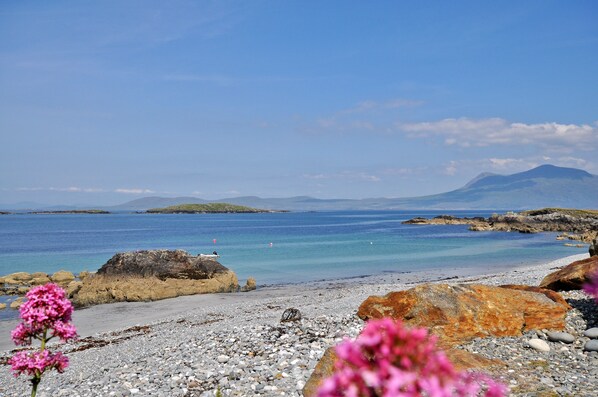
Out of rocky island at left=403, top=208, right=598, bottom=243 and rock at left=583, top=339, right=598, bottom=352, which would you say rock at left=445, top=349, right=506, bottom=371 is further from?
rocky island at left=403, top=208, right=598, bottom=243

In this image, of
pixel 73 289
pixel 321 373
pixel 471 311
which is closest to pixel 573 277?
pixel 471 311

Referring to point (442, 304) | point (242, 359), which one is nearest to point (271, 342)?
point (242, 359)

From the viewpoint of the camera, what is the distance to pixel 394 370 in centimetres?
240

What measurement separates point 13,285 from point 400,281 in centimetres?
3767

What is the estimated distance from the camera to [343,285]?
143 ft

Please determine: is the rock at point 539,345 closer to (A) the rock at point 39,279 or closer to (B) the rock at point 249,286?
(B) the rock at point 249,286

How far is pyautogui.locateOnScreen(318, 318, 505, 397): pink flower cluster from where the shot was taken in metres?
2.41

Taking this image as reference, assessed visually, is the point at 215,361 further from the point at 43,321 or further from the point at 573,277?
the point at 573,277

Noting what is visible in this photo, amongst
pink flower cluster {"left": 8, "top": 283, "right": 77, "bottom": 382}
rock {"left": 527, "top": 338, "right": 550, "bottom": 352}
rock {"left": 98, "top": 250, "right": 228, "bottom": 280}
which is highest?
pink flower cluster {"left": 8, "top": 283, "right": 77, "bottom": 382}

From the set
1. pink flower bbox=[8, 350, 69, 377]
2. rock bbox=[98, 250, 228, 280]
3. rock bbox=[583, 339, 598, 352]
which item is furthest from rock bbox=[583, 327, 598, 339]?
rock bbox=[98, 250, 228, 280]

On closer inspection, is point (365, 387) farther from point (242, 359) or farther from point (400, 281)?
point (400, 281)

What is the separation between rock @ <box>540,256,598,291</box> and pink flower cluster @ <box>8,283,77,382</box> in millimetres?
20815

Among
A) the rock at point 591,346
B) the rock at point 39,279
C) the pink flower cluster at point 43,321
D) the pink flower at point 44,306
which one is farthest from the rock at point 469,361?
the rock at point 39,279

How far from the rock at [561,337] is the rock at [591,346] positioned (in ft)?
1.93
